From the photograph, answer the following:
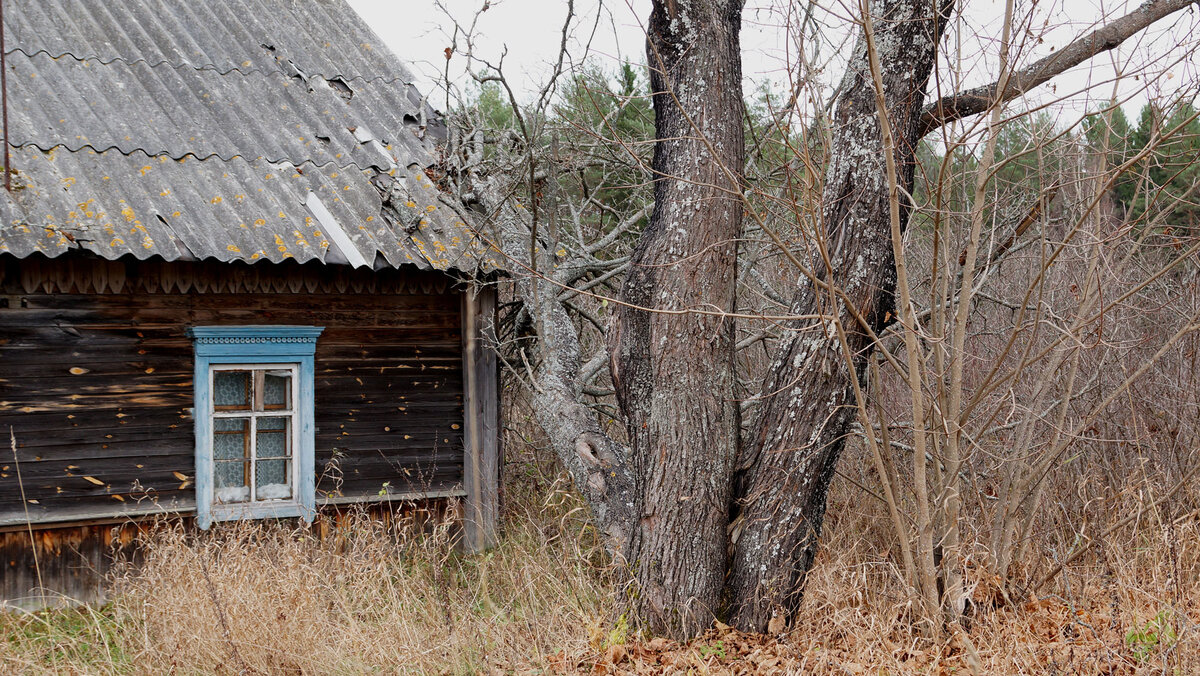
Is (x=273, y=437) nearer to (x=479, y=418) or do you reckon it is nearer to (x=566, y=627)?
(x=479, y=418)

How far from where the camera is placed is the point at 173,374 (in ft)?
22.5

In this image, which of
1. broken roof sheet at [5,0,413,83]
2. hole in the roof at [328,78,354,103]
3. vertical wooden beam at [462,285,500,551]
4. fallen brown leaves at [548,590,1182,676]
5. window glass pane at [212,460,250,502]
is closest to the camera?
fallen brown leaves at [548,590,1182,676]

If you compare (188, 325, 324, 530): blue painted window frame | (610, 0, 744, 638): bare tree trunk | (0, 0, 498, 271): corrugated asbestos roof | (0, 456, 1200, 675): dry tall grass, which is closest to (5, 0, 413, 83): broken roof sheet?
(0, 0, 498, 271): corrugated asbestos roof

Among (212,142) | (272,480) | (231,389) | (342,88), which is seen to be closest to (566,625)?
(272,480)

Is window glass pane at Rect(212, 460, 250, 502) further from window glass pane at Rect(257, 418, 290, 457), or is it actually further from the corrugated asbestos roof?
the corrugated asbestos roof

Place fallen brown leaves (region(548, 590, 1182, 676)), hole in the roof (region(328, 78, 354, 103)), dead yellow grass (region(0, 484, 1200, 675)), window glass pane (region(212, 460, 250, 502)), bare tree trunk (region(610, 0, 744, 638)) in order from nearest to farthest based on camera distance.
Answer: fallen brown leaves (region(548, 590, 1182, 676))
dead yellow grass (region(0, 484, 1200, 675))
bare tree trunk (region(610, 0, 744, 638))
window glass pane (region(212, 460, 250, 502))
hole in the roof (region(328, 78, 354, 103))

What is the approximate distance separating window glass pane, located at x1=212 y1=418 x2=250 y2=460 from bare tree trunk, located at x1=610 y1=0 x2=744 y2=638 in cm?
369

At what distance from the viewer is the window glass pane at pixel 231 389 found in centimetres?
712

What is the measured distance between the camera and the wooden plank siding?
6426mm

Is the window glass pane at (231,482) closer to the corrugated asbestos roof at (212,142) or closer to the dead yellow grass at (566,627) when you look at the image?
the dead yellow grass at (566,627)

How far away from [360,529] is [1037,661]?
15.6 feet

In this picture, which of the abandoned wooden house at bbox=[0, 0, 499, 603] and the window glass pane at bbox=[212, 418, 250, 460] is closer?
the abandoned wooden house at bbox=[0, 0, 499, 603]

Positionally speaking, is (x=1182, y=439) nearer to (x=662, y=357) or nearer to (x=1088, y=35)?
(x=1088, y=35)

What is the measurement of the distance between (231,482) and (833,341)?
4.93 m
